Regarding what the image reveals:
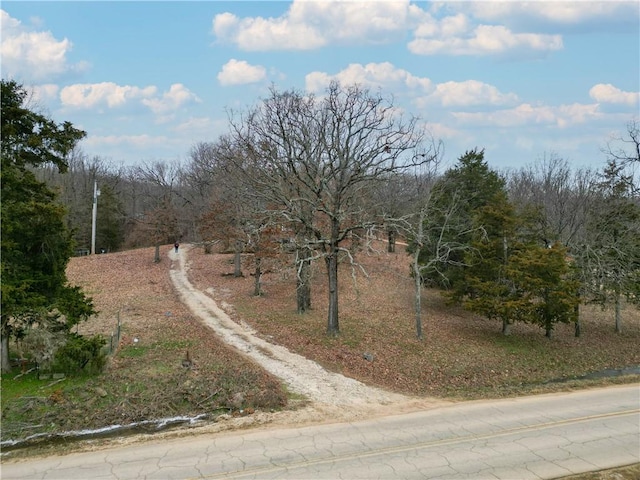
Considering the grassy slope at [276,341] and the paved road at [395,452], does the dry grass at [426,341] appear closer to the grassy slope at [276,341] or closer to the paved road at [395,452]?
the grassy slope at [276,341]

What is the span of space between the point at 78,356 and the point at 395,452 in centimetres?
1002

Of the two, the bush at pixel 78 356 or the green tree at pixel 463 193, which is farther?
the green tree at pixel 463 193

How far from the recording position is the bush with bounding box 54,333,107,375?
586 inches

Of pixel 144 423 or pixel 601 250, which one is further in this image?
pixel 601 250

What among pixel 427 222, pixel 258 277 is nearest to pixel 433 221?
pixel 427 222

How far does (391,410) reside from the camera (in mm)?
13883

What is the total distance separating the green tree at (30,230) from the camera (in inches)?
556

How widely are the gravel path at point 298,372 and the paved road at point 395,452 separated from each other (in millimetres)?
1748

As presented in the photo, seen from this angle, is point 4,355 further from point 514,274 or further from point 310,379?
point 514,274

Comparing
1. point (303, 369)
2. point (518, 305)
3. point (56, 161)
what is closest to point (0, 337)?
point (56, 161)

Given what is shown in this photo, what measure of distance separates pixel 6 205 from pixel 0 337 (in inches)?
162

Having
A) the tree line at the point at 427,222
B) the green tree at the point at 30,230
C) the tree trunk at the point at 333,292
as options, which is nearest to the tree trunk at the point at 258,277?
the tree line at the point at 427,222

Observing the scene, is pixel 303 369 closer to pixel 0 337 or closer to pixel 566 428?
pixel 566 428

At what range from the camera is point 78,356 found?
15.1m
